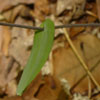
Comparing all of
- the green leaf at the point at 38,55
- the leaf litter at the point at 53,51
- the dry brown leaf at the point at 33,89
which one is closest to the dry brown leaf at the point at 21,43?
the leaf litter at the point at 53,51

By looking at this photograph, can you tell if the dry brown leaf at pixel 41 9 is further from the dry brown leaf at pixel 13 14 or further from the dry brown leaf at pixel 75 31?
the dry brown leaf at pixel 75 31

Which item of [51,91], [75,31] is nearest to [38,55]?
[51,91]

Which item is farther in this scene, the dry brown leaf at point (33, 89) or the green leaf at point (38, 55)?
the dry brown leaf at point (33, 89)

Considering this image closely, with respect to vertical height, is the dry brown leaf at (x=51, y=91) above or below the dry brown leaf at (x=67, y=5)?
below

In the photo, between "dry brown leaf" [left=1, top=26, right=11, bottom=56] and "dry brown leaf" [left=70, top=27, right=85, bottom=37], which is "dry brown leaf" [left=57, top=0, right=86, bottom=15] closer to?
"dry brown leaf" [left=70, top=27, right=85, bottom=37]

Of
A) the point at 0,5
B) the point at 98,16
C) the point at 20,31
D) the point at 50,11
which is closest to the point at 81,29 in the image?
the point at 98,16

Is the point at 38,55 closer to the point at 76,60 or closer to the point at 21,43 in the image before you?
the point at 76,60

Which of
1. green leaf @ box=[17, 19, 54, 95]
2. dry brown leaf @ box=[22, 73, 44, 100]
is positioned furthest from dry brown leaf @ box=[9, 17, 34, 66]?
green leaf @ box=[17, 19, 54, 95]
